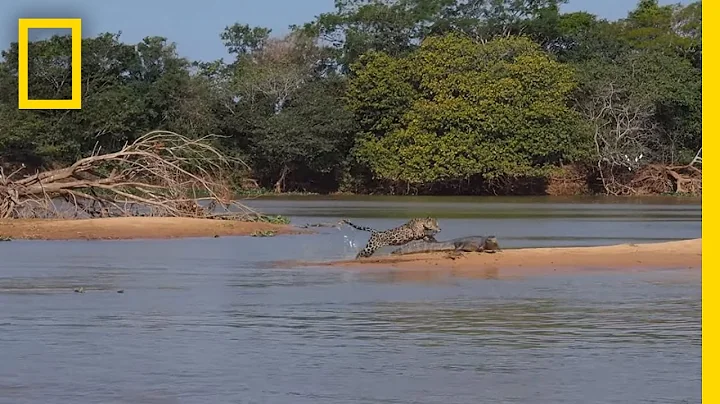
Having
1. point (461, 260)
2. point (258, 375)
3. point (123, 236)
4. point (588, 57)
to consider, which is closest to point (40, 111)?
point (588, 57)

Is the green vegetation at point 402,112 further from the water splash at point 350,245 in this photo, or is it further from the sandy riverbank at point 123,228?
the water splash at point 350,245

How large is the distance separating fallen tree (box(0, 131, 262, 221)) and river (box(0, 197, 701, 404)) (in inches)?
275

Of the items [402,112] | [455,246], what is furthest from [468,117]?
[455,246]

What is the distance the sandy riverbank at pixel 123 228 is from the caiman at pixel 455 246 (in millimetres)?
9515

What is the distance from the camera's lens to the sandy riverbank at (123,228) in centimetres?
2913

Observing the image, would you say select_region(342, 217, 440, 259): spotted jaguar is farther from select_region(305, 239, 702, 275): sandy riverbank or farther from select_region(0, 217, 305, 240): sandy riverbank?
select_region(0, 217, 305, 240): sandy riverbank

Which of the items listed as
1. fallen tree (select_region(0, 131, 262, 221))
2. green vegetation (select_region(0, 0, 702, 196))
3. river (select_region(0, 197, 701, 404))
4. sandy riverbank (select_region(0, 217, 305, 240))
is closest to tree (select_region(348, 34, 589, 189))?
green vegetation (select_region(0, 0, 702, 196))

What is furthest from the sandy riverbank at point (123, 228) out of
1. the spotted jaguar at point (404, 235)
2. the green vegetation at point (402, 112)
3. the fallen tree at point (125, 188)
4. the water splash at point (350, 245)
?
the green vegetation at point (402, 112)

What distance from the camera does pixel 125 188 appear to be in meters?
32.0

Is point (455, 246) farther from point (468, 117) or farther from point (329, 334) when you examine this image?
point (468, 117)

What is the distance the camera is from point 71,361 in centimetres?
1078

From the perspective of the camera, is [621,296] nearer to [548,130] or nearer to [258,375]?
[258,375]

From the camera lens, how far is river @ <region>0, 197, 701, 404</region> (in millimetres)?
9547

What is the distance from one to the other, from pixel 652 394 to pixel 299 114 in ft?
181
